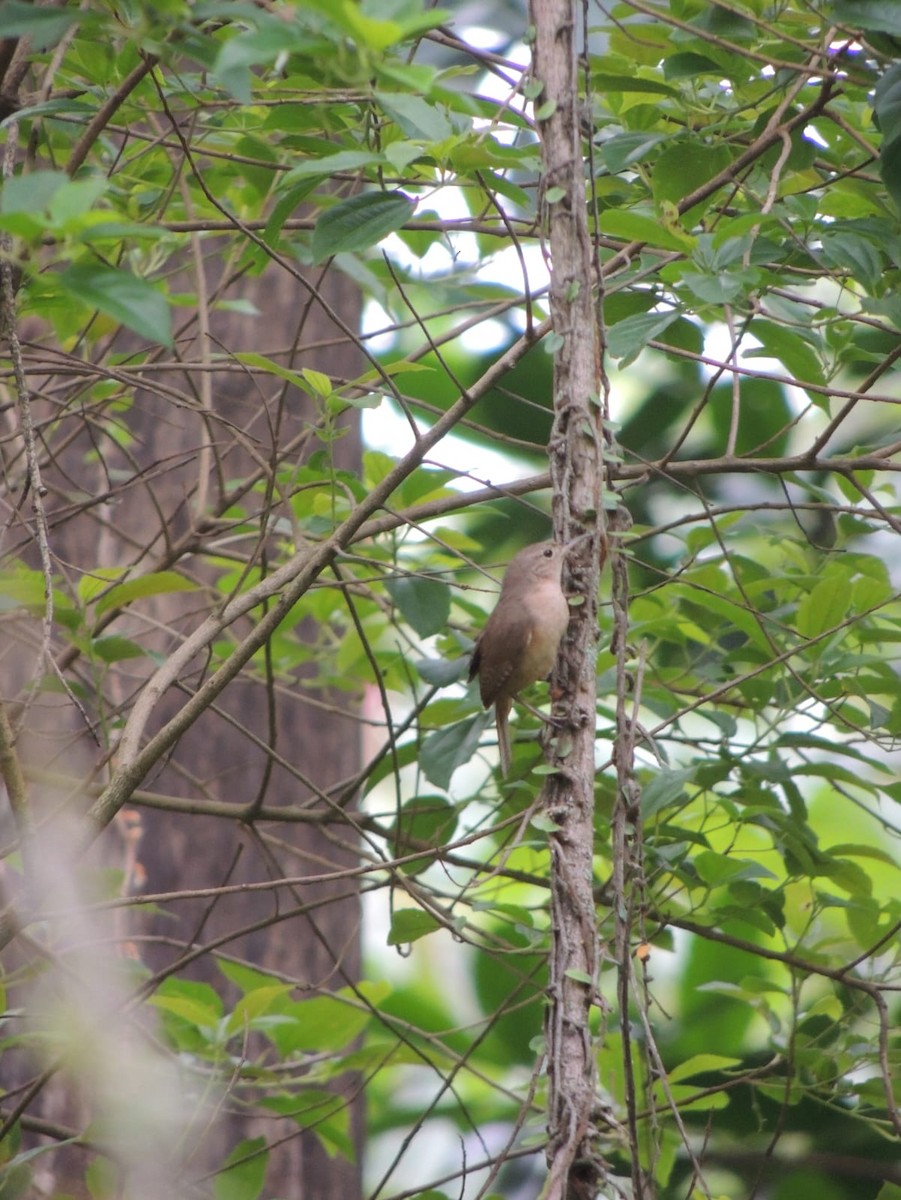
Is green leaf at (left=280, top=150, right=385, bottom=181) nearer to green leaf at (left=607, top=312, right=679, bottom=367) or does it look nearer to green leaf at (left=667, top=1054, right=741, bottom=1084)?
green leaf at (left=607, top=312, right=679, bottom=367)

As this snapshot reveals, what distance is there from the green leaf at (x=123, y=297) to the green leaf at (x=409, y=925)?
1620mm

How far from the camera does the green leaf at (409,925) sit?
8.88 feet

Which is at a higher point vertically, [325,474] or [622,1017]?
[325,474]

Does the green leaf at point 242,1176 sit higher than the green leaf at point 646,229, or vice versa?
the green leaf at point 646,229

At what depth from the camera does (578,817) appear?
2.14 m

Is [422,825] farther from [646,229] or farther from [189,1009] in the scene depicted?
[646,229]

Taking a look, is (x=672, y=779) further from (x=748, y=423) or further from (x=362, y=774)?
(x=748, y=423)

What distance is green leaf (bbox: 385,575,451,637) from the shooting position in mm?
2924

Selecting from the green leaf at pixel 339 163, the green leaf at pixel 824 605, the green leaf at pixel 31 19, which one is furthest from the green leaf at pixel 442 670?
the green leaf at pixel 31 19

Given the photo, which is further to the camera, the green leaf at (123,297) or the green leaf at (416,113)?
the green leaf at (416,113)

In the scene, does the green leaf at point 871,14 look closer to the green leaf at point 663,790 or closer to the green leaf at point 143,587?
the green leaf at point 663,790

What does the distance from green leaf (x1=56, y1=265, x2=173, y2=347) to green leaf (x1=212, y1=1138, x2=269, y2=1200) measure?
6.70 feet

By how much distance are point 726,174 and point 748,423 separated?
9.04ft

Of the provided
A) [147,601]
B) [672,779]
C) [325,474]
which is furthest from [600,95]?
[147,601]
